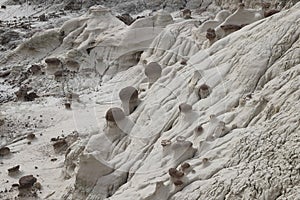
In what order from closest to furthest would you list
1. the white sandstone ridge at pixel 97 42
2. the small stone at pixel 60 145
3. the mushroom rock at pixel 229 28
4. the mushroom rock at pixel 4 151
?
Answer: 1. the mushroom rock at pixel 229 28
2. the small stone at pixel 60 145
3. the mushroom rock at pixel 4 151
4. the white sandstone ridge at pixel 97 42

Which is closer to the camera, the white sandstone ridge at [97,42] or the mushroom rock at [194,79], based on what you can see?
the mushroom rock at [194,79]

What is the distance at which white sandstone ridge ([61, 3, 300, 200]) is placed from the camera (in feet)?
25.2

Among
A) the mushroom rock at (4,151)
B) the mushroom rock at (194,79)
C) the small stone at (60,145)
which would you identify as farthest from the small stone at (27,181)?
the mushroom rock at (194,79)

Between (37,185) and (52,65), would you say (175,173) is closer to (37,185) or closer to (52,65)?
(37,185)

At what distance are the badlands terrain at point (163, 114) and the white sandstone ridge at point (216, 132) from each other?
0.03 m

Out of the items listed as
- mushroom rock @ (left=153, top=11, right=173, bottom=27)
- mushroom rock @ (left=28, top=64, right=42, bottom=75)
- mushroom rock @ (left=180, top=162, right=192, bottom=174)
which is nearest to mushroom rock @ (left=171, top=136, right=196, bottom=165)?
mushroom rock @ (left=180, top=162, right=192, bottom=174)

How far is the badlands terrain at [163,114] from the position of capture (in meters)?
8.09

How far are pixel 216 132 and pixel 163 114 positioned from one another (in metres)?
2.22

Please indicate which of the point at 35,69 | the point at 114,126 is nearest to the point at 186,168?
the point at 114,126

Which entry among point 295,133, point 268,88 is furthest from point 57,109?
point 295,133

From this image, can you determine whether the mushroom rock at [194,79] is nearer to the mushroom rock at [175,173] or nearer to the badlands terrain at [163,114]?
the badlands terrain at [163,114]

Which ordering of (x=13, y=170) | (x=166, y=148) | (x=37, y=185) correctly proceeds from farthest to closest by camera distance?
1. (x=13, y=170)
2. (x=37, y=185)
3. (x=166, y=148)

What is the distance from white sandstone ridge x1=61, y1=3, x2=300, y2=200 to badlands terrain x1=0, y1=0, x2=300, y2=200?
0.08ft

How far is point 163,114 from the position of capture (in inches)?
447
